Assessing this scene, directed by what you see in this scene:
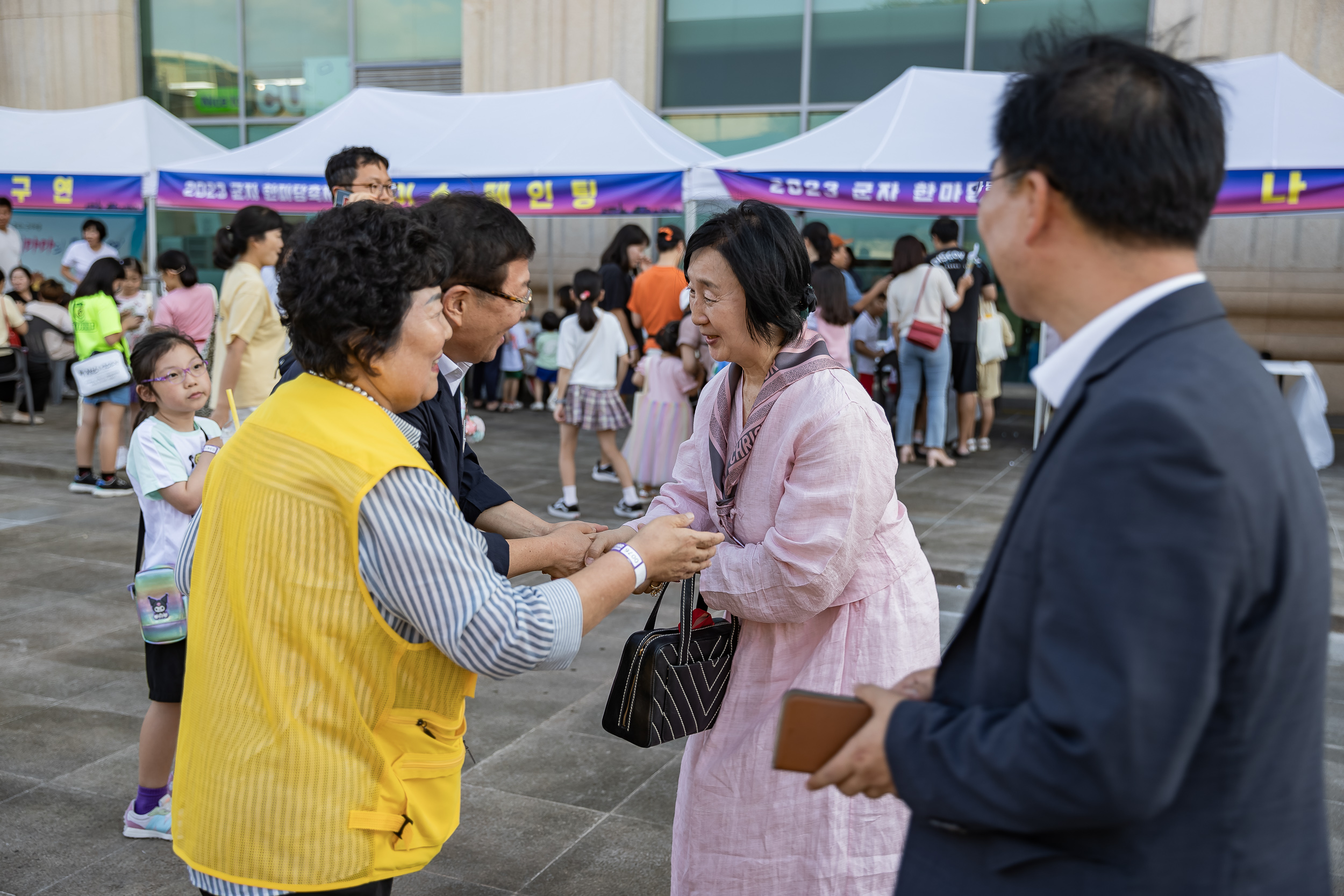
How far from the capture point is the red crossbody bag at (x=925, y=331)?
9297 millimetres

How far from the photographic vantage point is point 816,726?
133 centimetres

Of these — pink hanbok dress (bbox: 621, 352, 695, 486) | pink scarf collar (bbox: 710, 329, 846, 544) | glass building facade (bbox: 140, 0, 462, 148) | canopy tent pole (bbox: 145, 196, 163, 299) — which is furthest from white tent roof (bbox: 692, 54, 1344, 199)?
glass building facade (bbox: 140, 0, 462, 148)

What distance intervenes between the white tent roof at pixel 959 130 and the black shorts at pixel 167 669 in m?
6.49

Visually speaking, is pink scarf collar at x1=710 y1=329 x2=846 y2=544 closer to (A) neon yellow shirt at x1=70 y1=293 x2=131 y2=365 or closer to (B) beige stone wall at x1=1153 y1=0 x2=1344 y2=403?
(A) neon yellow shirt at x1=70 y1=293 x2=131 y2=365

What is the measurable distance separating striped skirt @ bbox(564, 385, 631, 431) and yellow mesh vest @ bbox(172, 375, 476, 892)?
609 centimetres

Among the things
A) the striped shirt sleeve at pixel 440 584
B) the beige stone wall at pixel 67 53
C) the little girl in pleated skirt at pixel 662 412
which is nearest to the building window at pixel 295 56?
the beige stone wall at pixel 67 53

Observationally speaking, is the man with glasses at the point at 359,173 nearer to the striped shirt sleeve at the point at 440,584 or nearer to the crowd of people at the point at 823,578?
the crowd of people at the point at 823,578

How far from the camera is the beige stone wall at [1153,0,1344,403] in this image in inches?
466

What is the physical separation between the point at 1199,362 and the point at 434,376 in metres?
1.15

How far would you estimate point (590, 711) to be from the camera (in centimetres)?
443

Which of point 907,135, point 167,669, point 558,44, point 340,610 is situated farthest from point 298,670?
point 558,44

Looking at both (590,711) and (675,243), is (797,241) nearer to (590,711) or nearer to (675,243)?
(590,711)

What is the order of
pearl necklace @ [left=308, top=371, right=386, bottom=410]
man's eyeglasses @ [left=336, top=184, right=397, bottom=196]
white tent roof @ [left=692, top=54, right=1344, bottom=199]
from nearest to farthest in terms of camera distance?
pearl necklace @ [left=308, top=371, right=386, bottom=410], man's eyeglasses @ [left=336, top=184, right=397, bottom=196], white tent roof @ [left=692, top=54, right=1344, bottom=199]

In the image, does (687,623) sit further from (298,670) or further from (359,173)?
(359,173)
